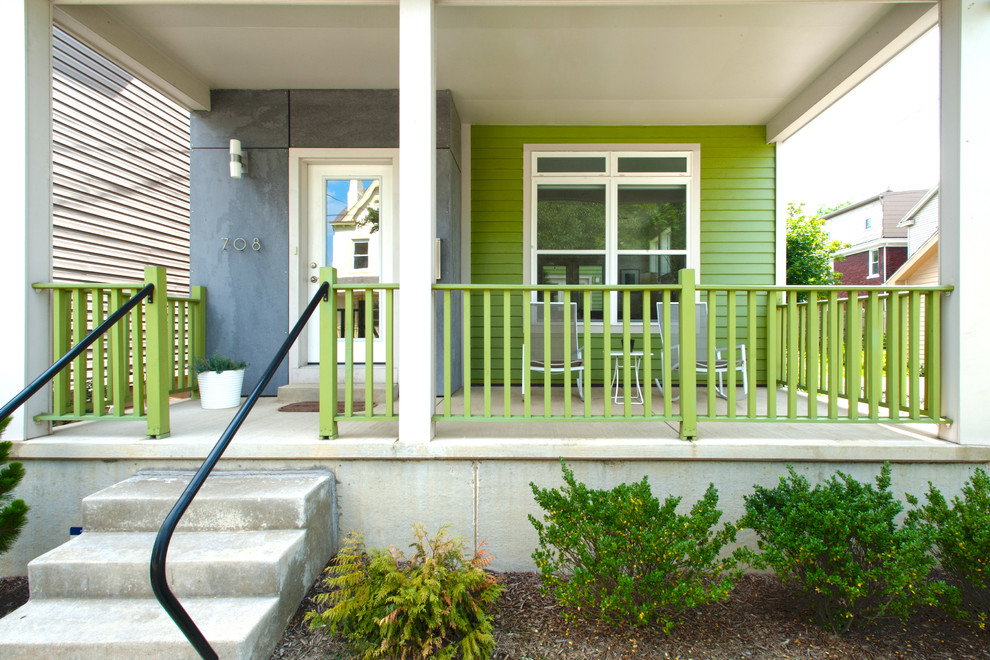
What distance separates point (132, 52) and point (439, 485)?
11.6 ft

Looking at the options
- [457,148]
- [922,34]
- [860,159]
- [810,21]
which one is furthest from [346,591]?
[860,159]

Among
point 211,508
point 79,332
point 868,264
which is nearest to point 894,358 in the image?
point 211,508

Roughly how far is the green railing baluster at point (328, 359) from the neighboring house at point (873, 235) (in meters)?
22.9

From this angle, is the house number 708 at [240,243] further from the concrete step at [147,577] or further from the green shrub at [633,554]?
the green shrub at [633,554]

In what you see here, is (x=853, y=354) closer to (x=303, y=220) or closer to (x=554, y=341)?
(x=554, y=341)

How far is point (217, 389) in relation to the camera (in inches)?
151

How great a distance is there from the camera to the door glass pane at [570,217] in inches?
197

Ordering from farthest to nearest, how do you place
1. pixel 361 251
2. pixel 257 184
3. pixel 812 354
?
1. pixel 361 251
2. pixel 257 184
3. pixel 812 354

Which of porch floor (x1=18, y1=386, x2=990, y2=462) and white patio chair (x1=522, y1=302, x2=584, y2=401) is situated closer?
porch floor (x1=18, y1=386, x2=990, y2=462)

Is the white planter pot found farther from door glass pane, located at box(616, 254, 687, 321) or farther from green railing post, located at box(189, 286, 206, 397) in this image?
door glass pane, located at box(616, 254, 687, 321)

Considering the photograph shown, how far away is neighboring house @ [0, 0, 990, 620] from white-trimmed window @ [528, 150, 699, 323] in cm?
2

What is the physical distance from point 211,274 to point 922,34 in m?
5.27

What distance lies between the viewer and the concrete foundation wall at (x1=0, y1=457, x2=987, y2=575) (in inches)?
106

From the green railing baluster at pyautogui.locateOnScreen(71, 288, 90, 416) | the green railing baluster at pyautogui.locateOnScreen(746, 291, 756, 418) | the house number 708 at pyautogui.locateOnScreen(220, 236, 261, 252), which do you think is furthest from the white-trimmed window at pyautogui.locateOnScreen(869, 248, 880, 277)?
the green railing baluster at pyautogui.locateOnScreen(71, 288, 90, 416)
